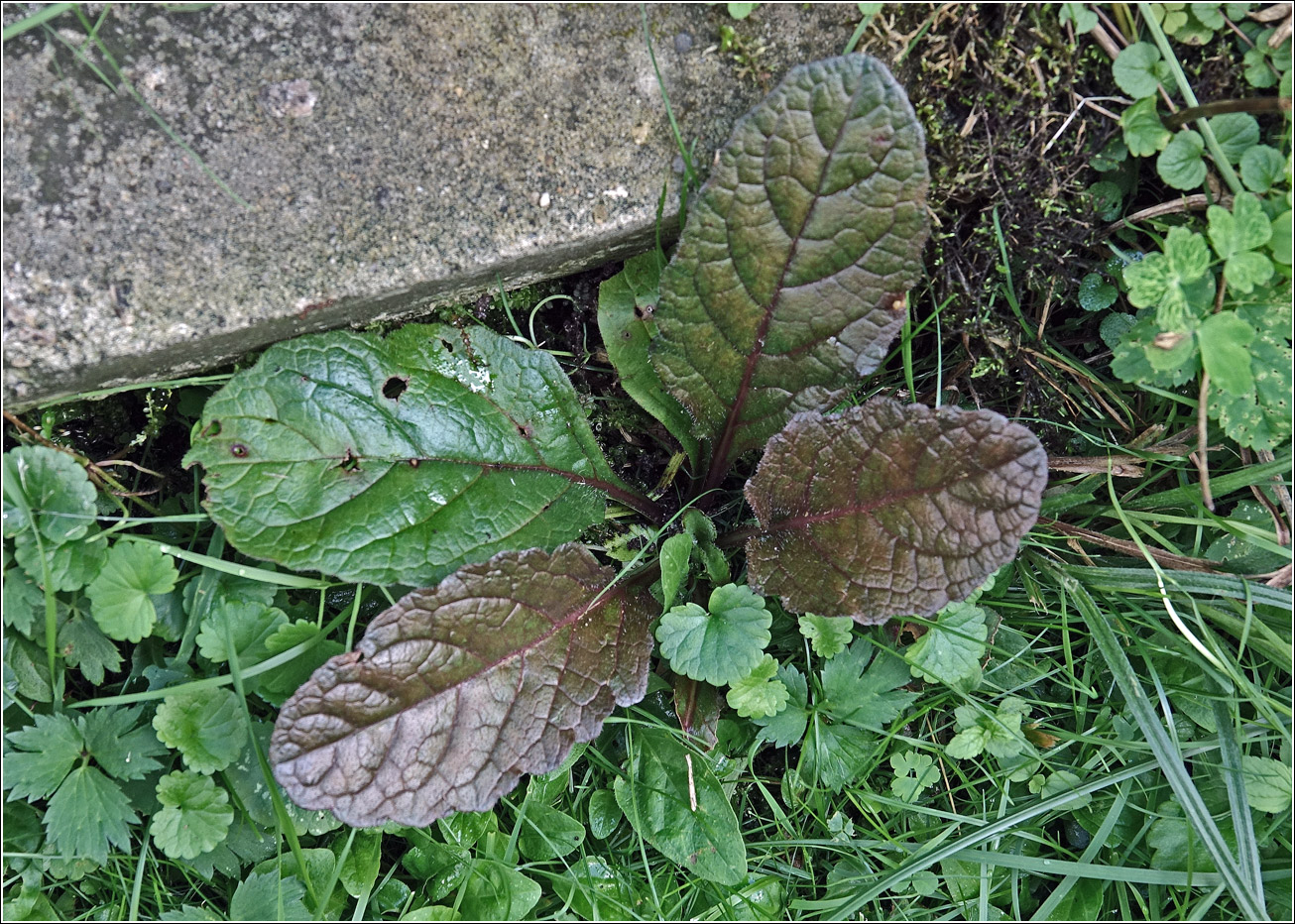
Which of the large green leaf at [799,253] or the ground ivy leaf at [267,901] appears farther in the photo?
the ground ivy leaf at [267,901]

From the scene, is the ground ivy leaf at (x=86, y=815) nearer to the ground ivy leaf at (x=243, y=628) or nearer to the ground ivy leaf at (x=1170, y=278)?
the ground ivy leaf at (x=243, y=628)

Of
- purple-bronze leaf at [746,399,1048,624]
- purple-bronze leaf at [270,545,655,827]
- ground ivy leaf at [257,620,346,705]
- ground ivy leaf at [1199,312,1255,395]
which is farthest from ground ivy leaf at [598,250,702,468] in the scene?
ground ivy leaf at [1199,312,1255,395]

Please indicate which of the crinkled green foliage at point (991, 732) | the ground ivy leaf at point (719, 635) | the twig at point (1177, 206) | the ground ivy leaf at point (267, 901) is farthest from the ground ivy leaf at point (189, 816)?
the twig at point (1177, 206)

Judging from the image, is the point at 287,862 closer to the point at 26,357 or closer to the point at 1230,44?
the point at 26,357

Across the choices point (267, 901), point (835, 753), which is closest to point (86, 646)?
point (267, 901)

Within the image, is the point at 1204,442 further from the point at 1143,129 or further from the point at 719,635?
the point at 719,635

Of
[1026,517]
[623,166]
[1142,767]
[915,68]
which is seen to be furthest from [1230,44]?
[1142,767]

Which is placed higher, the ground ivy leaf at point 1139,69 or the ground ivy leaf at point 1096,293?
the ground ivy leaf at point 1139,69
